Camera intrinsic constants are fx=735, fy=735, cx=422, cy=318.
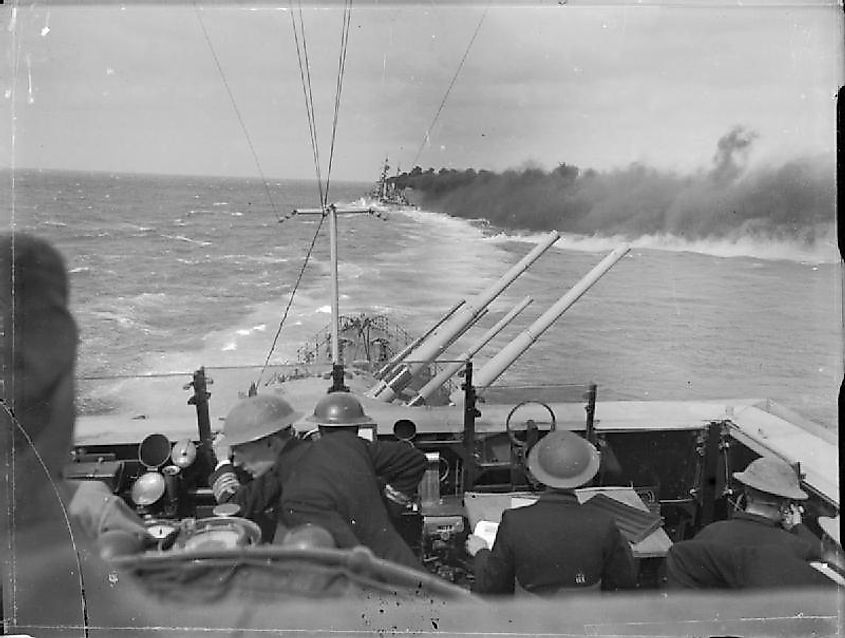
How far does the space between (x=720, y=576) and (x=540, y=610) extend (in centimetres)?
43

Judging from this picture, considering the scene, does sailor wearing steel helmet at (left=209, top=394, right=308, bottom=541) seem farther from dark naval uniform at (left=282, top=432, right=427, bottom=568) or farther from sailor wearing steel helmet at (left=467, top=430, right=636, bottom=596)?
sailor wearing steel helmet at (left=467, top=430, right=636, bottom=596)

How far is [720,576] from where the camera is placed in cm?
169

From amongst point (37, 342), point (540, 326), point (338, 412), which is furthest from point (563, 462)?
point (540, 326)

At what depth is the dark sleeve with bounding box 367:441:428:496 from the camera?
2088 millimetres

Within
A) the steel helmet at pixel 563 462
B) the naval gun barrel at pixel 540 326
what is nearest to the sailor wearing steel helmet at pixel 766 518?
the steel helmet at pixel 563 462

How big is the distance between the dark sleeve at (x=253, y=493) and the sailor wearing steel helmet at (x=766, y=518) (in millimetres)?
1055

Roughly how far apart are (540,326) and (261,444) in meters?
2.55

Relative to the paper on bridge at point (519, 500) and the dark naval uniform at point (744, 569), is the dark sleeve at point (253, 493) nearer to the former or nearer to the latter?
the paper on bridge at point (519, 500)

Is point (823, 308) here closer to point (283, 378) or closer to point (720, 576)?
point (720, 576)

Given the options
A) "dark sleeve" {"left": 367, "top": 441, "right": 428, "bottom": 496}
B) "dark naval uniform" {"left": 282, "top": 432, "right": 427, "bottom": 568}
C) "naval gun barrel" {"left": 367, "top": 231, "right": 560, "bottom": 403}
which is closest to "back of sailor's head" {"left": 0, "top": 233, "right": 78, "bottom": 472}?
"dark naval uniform" {"left": 282, "top": 432, "right": 427, "bottom": 568}

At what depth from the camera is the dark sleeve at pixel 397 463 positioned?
209 centimetres

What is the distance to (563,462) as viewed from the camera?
5.72 feet

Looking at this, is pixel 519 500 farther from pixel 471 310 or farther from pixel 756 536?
pixel 471 310

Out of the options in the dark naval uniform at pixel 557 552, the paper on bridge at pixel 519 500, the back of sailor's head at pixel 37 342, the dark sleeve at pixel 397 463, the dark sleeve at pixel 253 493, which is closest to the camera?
the dark naval uniform at pixel 557 552
